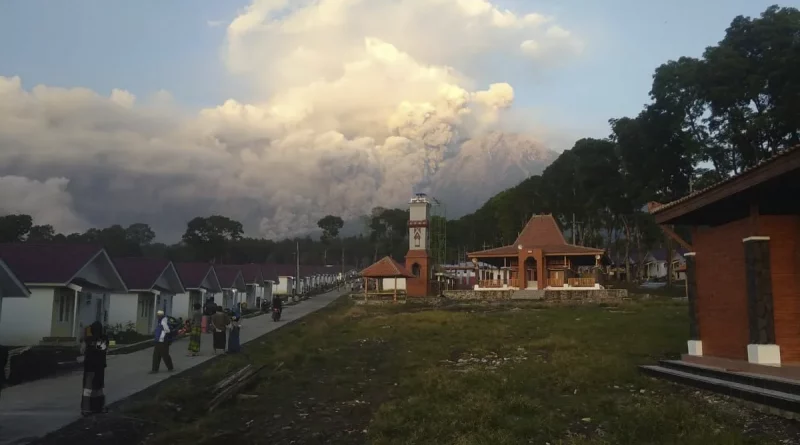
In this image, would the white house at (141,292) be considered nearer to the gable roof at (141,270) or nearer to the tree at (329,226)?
the gable roof at (141,270)

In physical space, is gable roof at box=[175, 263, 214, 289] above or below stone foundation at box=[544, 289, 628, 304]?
above

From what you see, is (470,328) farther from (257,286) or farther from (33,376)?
(257,286)

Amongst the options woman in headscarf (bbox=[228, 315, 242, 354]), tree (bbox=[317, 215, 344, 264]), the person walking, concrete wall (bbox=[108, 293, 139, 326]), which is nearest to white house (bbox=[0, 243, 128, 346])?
concrete wall (bbox=[108, 293, 139, 326])

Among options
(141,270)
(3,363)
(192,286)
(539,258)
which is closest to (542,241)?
(539,258)

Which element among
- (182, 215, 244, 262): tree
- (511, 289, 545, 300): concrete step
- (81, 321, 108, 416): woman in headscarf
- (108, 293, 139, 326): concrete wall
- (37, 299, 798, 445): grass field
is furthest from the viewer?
(182, 215, 244, 262): tree

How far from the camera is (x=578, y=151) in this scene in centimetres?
5966

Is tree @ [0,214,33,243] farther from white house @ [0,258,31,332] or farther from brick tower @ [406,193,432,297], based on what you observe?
white house @ [0,258,31,332]

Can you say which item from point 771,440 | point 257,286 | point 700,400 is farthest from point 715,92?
point 257,286

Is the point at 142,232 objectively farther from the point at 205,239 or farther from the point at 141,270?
the point at 141,270

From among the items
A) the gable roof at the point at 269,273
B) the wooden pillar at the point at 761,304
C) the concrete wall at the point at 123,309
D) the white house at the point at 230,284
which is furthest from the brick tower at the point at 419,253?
the wooden pillar at the point at 761,304

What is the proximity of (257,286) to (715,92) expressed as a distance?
1735 inches

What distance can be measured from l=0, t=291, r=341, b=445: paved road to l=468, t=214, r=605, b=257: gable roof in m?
33.7

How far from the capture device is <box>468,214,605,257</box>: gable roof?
4828cm

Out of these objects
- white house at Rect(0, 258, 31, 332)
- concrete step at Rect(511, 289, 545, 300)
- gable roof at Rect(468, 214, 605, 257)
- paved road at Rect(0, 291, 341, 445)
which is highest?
gable roof at Rect(468, 214, 605, 257)
